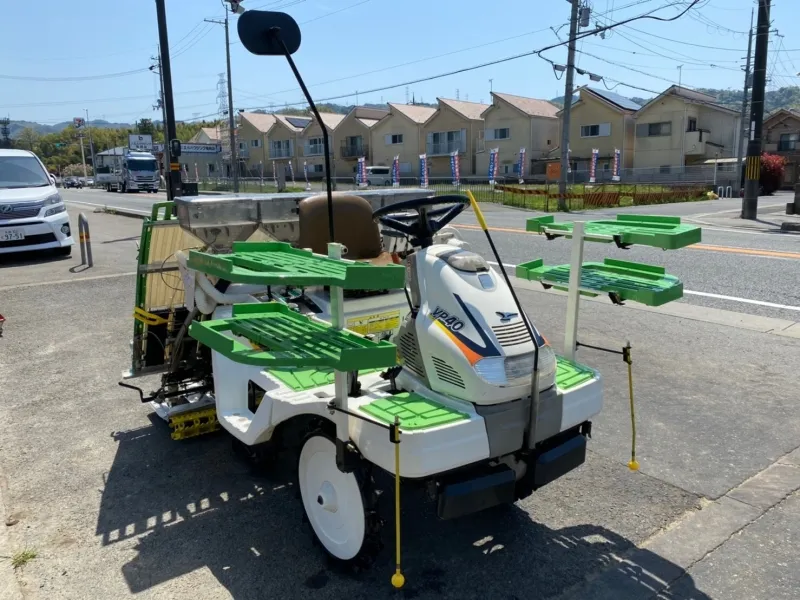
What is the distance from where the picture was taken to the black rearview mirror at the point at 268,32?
2.92m

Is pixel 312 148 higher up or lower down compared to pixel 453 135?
lower down

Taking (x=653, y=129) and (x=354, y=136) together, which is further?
(x=354, y=136)

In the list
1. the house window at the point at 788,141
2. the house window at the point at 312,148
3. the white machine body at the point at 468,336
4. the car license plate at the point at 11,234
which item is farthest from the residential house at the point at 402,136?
the white machine body at the point at 468,336

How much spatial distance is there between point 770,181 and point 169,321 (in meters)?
41.5

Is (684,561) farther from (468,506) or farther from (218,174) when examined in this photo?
(218,174)

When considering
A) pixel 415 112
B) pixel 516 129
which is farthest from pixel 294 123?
pixel 516 129

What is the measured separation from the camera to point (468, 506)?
252cm

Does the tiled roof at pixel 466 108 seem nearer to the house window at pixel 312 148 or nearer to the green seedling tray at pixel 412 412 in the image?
the house window at pixel 312 148

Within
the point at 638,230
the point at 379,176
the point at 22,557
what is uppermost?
the point at 379,176

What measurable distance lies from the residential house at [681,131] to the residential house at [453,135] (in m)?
13.4

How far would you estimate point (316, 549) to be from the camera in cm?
302

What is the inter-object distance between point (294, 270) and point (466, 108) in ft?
184

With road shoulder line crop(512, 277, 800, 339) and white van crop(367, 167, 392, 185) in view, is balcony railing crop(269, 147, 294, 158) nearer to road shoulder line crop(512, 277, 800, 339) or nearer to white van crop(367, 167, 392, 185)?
white van crop(367, 167, 392, 185)

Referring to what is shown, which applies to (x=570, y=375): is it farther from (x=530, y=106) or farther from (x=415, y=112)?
(x=415, y=112)
